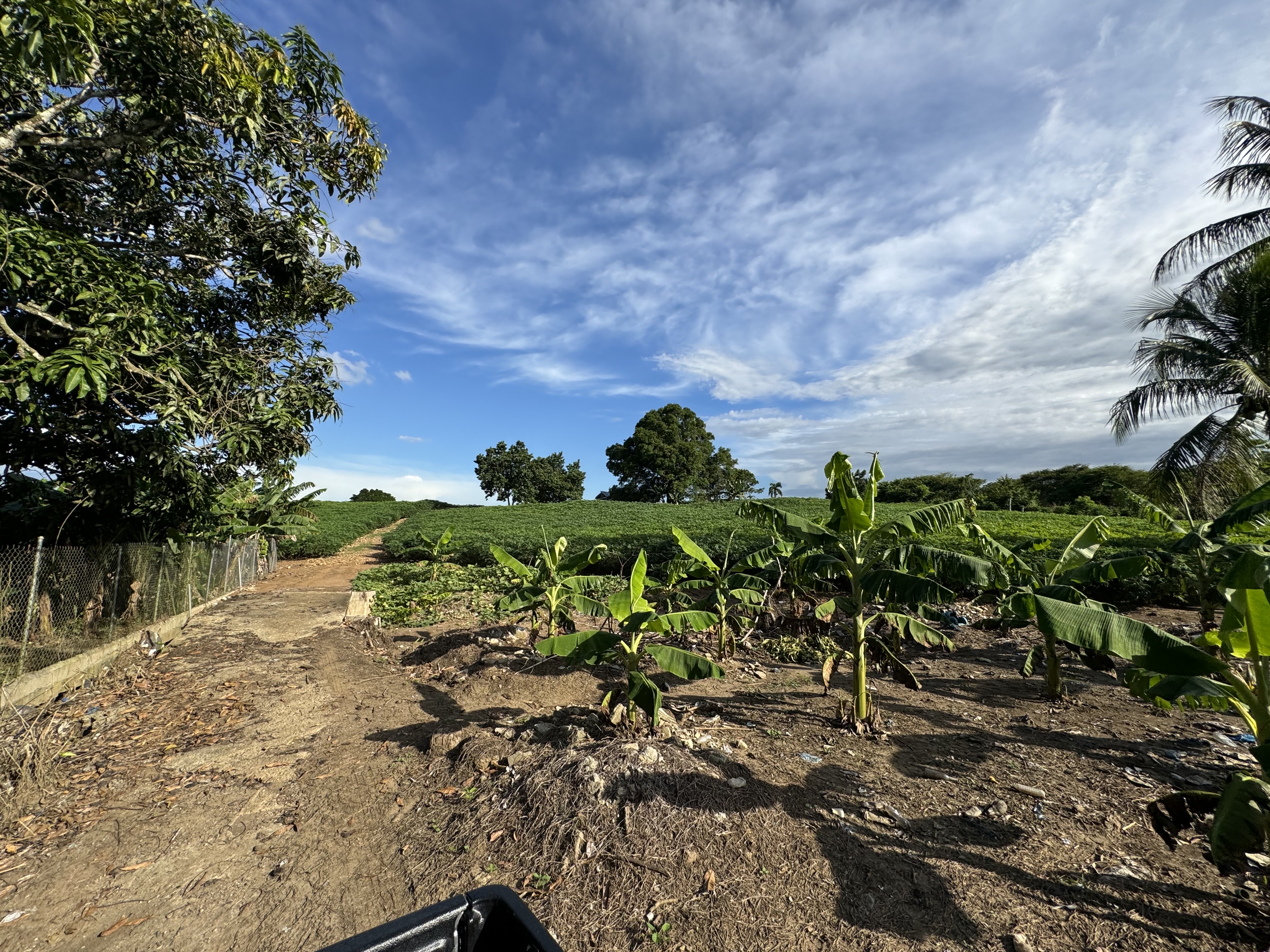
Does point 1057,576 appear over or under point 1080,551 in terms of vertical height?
under

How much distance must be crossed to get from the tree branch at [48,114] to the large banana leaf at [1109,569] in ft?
39.5

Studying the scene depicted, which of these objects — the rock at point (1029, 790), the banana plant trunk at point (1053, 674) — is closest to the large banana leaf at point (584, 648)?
the rock at point (1029, 790)

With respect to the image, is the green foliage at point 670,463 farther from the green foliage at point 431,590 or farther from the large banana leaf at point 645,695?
the large banana leaf at point 645,695

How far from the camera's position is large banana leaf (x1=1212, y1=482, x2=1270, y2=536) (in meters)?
3.58

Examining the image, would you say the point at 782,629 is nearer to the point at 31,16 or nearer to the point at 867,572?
the point at 867,572

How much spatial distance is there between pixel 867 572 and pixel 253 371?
8560 mm

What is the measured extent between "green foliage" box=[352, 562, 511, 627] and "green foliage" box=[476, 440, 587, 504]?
40.0 meters

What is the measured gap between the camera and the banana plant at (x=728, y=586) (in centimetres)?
679

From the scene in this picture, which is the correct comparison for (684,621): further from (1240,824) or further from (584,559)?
(1240,824)

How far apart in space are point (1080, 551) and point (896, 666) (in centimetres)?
318

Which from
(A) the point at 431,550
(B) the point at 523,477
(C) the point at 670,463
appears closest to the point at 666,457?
(C) the point at 670,463

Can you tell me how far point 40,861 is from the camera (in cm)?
382

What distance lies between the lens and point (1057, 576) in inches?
261

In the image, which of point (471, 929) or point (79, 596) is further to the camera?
point (79, 596)
